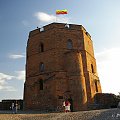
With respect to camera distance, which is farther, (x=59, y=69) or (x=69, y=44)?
(x=69, y=44)

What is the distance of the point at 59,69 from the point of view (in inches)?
936

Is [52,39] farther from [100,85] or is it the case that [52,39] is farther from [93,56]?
[100,85]

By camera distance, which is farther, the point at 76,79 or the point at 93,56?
the point at 93,56

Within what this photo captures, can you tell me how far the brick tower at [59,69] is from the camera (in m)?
22.4

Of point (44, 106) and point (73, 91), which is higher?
point (73, 91)

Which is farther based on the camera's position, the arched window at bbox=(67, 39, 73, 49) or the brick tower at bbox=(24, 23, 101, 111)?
the arched window at bbox=(67, 39, 73, 49)

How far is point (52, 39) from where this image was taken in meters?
25.2

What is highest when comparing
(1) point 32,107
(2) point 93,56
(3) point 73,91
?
(2) point 93,56

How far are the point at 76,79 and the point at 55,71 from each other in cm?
281

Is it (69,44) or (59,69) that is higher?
(69,44)

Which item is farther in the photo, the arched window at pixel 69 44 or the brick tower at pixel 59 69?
the arched window at pixel 69 44

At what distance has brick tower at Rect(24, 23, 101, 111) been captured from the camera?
2244 cm

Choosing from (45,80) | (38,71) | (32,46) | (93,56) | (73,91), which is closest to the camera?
(73,91)

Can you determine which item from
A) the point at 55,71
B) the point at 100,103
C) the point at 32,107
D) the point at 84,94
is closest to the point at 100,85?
the point at 100,103
